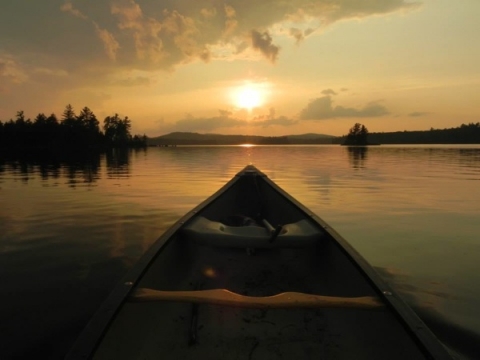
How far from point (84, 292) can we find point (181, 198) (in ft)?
35.7

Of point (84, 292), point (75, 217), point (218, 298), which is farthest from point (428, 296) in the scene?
point (75, 217)

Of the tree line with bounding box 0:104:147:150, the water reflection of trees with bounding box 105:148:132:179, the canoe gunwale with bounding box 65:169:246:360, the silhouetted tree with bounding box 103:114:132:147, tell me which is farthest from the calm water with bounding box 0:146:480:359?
the silhouetted tree with bounding box 103:114:132:147

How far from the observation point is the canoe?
303cm

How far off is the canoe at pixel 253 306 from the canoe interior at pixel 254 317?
0.01 metres

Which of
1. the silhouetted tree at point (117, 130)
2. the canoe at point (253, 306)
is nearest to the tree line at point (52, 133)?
the silhouetted tree at point (117, 130)

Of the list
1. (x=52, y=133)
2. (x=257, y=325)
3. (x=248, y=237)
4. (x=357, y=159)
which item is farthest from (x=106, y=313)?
(x=52, y=133)

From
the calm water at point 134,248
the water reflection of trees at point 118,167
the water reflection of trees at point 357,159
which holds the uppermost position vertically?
the water reflection of trees at point 357,159

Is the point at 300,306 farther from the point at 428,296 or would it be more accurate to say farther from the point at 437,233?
the point at 437,233

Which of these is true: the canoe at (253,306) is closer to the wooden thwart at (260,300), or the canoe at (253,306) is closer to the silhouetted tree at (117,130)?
the wooden thwart at (260,300)

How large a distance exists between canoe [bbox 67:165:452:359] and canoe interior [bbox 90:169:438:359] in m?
0.01

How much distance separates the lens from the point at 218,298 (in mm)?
3104

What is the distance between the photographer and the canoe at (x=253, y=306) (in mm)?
3027

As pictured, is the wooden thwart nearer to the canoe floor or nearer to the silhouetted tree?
the canoe floor

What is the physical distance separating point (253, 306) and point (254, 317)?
1.39m
